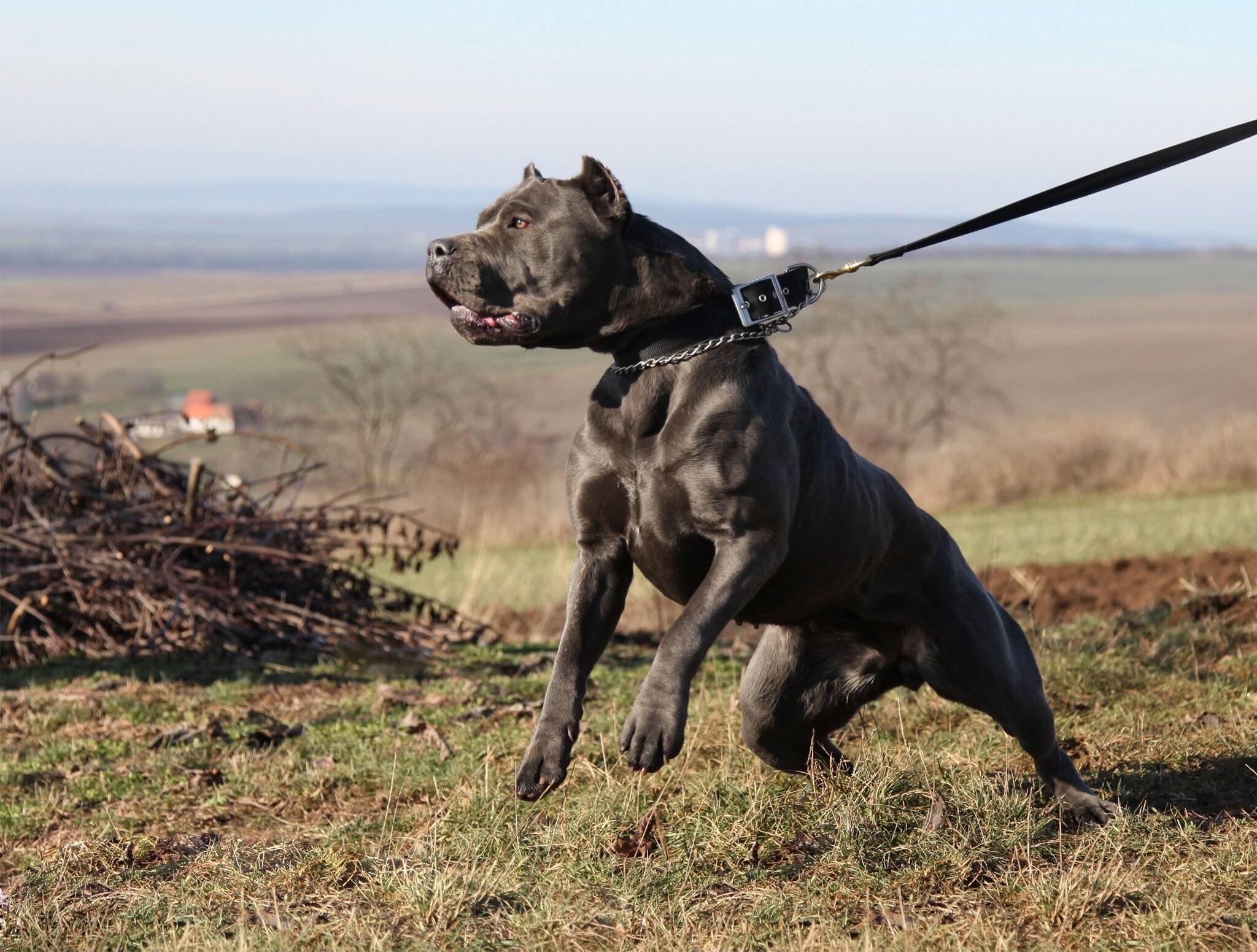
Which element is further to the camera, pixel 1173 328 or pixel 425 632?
pixel 1173 328

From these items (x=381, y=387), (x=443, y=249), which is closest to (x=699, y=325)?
(x=443, y=249)

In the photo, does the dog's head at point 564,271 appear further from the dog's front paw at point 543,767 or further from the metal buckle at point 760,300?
the dog's front paw at point 543,767

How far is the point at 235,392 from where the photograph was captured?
58969 mm

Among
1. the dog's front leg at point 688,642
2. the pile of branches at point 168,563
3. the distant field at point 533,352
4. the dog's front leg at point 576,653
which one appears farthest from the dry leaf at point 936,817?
the distant field at point 533,352

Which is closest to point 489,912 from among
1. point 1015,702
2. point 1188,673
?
point 1015,702

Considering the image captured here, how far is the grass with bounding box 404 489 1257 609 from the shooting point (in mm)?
11766

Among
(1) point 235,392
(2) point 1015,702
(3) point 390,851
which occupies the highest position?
(2) point 1015,702

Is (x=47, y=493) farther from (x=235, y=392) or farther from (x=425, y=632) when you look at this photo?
(x=235, y=392)

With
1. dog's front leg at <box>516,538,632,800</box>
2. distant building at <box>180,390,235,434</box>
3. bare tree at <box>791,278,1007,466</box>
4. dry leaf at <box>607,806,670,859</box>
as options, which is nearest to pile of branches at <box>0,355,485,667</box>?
distant building at <box>180,390,235,434</box>

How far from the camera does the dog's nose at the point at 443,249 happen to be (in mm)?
3678

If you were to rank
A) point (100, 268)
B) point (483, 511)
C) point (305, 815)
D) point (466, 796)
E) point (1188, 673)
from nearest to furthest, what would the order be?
point (466, 796), point (305, 815), point (1188, 673), point (483, 511), point (100, 268)

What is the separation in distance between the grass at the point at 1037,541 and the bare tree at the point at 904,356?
16.2 meters

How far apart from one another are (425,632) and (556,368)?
52.5 metres

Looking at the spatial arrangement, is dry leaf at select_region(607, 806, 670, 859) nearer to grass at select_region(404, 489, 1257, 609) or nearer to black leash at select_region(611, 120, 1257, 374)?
black leash at select_region(611, 120, 1257, 374)
